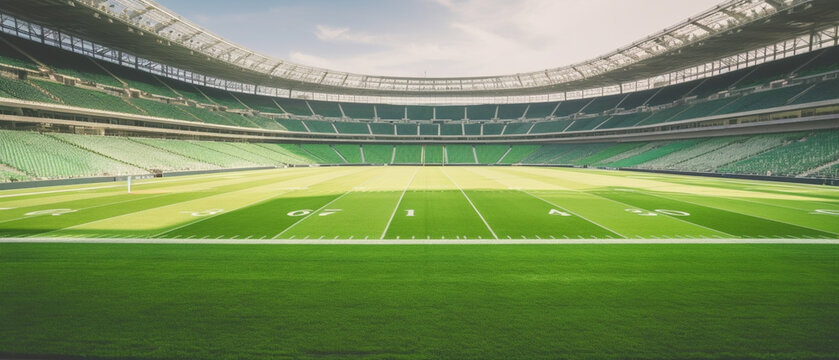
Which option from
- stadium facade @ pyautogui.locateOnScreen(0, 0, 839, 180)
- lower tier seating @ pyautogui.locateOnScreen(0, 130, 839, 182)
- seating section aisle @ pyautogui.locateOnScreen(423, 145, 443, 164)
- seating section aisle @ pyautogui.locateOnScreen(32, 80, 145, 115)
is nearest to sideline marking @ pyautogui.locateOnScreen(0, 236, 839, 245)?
lower tier seating @ pyautogui.locateOnScreen(0, 130, 839, 182)

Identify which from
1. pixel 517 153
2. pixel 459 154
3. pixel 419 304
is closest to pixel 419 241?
pixel 419 304

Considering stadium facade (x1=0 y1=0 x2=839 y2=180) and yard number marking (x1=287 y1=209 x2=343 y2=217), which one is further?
stadium facade (x1=0 y1=0 x2=839 y2=180)

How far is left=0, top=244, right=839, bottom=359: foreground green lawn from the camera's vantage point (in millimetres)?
4352

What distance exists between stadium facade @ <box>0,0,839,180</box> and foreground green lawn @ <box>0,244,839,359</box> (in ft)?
96.6

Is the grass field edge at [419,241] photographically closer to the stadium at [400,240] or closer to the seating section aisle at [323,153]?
the stadium at [400,240]

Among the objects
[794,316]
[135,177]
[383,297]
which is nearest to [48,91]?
[135,177]

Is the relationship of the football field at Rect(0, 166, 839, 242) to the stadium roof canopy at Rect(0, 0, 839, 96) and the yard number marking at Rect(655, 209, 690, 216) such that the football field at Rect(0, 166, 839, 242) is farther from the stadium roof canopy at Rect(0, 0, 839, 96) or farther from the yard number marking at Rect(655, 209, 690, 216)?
the stadium roof canopy at Rect(0, 0, 839, 96)

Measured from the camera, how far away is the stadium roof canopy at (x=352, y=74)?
35594 millimetres

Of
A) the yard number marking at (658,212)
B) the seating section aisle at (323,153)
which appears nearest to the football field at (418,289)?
the yard number marking at (658,212)

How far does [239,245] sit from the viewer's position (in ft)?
31.3

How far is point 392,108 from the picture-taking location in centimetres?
9088

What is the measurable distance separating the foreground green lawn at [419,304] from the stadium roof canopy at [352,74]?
40.0m

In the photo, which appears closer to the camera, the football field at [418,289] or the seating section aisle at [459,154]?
the football field at [418,289]

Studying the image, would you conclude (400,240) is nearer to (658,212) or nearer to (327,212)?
(327,212)
